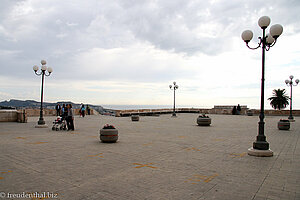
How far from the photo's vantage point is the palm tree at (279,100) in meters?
46.3

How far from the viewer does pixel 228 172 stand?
5973 mm

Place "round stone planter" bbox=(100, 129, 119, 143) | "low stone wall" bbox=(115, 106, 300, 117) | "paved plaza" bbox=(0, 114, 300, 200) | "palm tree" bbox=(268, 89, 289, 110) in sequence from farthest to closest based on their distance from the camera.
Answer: "palm tree" bbox=(268, 89, 289, 110)
"low stone wall" bbox=(115, 106, 300, 117)
"round stone planter" bbox=(100, 129, 119, 143)
"paved plaza" bbox=(0, 114, 300, 200)

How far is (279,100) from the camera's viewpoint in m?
46.6

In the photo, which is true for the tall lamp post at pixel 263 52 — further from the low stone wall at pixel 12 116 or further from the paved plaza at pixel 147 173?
the low stone wall at pixel 12 116

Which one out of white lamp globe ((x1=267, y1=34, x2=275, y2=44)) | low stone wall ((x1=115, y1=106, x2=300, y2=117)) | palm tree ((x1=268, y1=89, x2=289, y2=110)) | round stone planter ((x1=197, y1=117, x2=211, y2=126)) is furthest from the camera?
palm tree ((x1=268, y1=89, x2=289, y2=110))

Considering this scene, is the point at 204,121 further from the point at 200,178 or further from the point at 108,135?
the point at 200,178

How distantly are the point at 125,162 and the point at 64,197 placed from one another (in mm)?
2787

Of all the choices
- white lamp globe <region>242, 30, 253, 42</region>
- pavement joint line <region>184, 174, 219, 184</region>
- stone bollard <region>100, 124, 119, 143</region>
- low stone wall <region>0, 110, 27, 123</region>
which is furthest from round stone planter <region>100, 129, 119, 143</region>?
low stone wall <region>0, 110, 27, 123</region>

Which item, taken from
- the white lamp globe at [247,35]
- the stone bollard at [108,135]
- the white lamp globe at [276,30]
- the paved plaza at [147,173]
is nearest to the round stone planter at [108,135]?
the stone bollard at [108,135]

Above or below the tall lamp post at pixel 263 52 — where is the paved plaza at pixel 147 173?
below

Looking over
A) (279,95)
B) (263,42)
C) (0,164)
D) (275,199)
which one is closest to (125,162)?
(0,164)

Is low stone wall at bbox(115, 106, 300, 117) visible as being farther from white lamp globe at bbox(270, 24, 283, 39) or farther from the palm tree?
white lamp globe at bbox(270, 24, 283, 39)

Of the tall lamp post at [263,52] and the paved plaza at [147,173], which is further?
the tall lamp post at [263,52]

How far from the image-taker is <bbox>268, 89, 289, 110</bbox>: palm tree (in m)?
46.3
